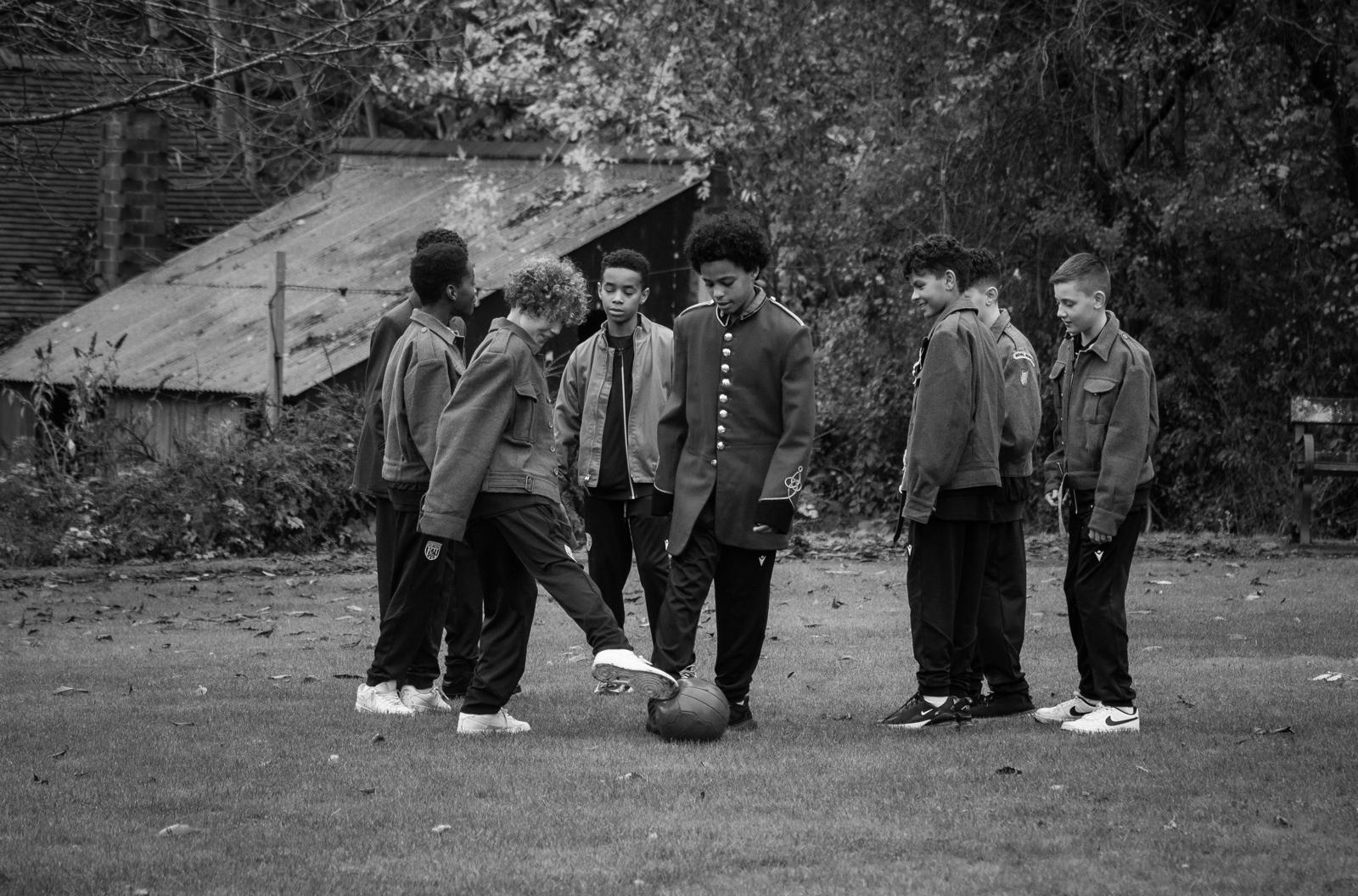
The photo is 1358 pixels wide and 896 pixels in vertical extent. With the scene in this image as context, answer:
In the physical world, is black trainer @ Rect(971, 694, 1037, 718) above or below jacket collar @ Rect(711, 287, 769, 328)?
below

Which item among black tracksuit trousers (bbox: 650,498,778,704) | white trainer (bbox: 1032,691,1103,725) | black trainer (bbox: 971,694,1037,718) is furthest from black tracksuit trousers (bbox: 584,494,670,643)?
white trainer (bbox: 1032,691,1103,725)

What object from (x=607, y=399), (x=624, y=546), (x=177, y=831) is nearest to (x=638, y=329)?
(x=607, y=399)

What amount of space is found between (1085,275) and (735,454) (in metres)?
1.68

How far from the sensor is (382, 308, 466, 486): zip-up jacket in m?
7.57

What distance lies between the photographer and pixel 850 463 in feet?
68.3

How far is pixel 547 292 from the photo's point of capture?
23.7 ft

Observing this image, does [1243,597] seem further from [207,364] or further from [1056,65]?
[207,364]

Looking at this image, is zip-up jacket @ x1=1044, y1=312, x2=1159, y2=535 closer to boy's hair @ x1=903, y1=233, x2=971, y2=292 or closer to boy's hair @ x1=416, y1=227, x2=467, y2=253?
boy's hair @ x1=903, y1=233, x2=971, y2=292

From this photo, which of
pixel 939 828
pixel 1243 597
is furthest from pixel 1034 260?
pixel 939 828

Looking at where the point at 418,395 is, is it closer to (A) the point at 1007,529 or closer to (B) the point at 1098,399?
(A) the point at 1007,529

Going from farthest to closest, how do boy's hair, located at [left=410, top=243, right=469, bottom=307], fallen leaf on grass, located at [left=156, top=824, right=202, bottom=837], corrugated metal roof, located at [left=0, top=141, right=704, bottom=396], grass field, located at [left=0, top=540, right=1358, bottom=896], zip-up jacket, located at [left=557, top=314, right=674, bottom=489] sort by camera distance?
corrugated metal roof, located at [left=0, top=141, right=704, bottom=396] < zip-up jacket, located at [left=557, top=314, right=674, bottom=489] < boy's hair, located at [left=410, top=243, right=469, bottom=307] < fallen leaf on grass, located at [left=156, top=824, right=202, bottom=837] < grass field, located at [left=0, top=540, right=1358, bottom=896]

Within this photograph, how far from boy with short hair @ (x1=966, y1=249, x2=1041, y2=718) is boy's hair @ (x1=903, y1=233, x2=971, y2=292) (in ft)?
0.81

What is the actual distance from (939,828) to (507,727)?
235 cm

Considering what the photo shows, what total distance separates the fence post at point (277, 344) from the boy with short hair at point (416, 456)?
32.0 ft
